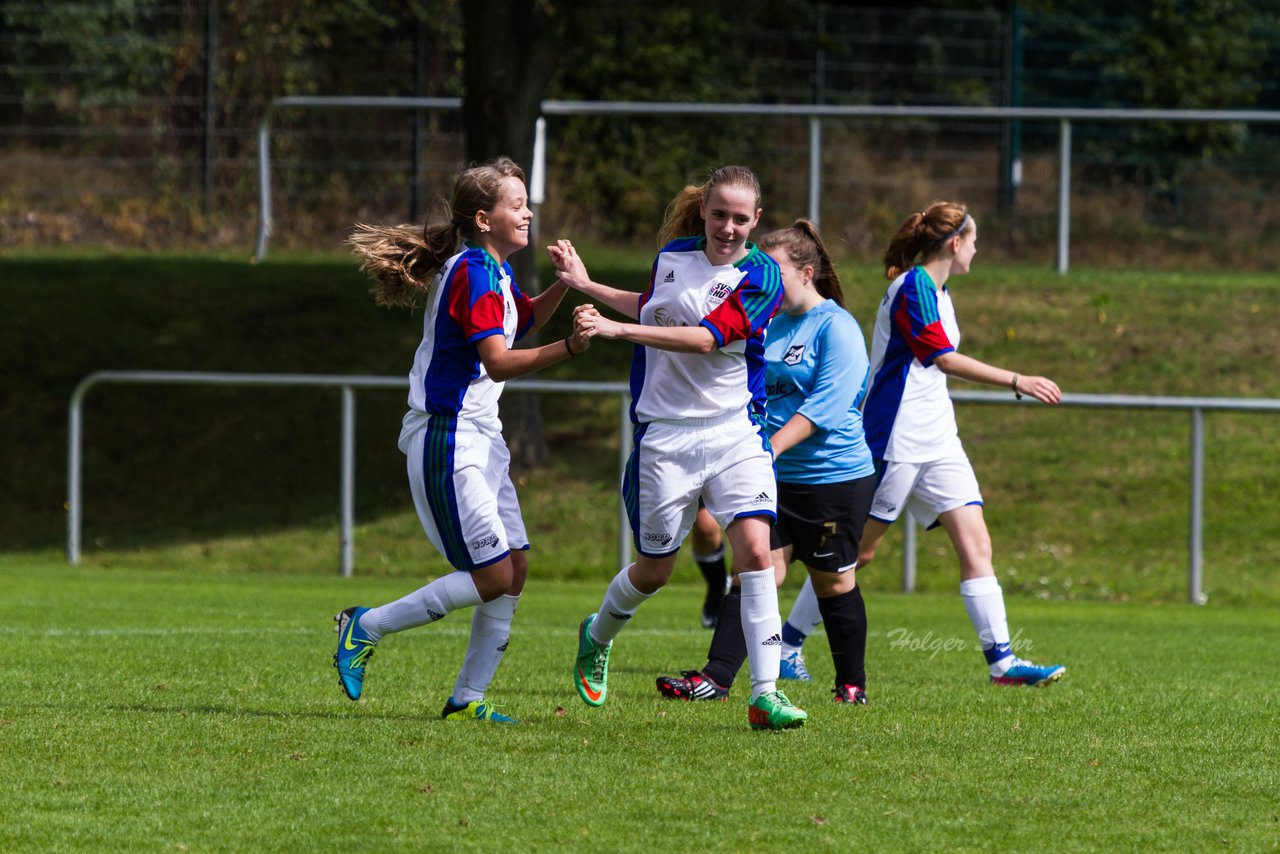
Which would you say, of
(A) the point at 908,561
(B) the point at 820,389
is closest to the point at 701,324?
(B) the point at 820,389

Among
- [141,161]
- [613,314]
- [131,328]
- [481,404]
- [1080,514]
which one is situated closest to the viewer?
[481,404]

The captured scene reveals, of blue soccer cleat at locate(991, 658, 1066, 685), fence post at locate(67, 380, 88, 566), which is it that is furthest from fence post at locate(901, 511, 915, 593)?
fence post at locate(67, 380, 88, 566)

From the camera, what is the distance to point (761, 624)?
570 centimetres

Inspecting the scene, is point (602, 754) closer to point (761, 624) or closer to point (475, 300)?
point (761, 624)

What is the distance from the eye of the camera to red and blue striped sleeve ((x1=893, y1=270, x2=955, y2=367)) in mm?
7066

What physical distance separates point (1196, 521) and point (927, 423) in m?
5.44

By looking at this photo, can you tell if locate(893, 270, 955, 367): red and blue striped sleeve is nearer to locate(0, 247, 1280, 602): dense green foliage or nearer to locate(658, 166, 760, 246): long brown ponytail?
locate(658, 166, 760, 246): long brown ponytail

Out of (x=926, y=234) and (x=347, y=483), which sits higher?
(x=926, y=234)

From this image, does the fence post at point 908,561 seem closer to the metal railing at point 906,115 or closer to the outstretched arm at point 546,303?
the metal railing at point 906,115

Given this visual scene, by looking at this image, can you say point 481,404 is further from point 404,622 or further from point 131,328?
point 131,328

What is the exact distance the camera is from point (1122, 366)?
1495cm

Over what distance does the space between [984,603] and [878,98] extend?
1397 cm

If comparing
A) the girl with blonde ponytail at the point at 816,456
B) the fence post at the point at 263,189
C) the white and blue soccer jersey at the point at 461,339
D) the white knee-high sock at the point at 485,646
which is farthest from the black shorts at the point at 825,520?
the fence post at the point at 263,189

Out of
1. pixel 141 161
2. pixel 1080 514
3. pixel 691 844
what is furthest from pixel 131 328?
pixel 691 844
